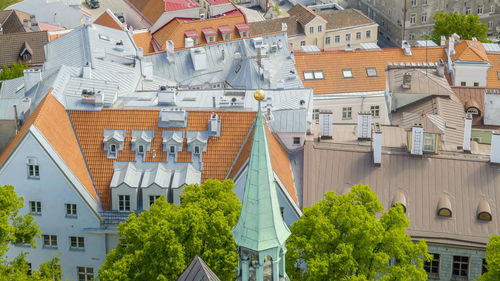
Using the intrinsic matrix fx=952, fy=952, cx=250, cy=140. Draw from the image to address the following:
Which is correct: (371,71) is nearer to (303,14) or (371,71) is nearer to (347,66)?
(347,66)

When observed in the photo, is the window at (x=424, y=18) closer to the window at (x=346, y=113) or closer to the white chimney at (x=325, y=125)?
the window at (x=346, y=113)

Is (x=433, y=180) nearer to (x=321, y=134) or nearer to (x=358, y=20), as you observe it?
(x=321, y=134)

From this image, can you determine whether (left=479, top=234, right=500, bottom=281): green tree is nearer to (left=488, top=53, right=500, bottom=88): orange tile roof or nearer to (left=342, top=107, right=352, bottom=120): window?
(left=342, top=107, right=352, bottom=120): window

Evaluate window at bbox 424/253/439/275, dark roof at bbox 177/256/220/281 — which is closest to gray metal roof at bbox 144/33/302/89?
window at bbox 424/253/439/275

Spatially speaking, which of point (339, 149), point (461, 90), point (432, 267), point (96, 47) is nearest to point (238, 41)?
point (96, 47)

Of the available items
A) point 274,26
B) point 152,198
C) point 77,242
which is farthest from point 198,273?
point 274,26
